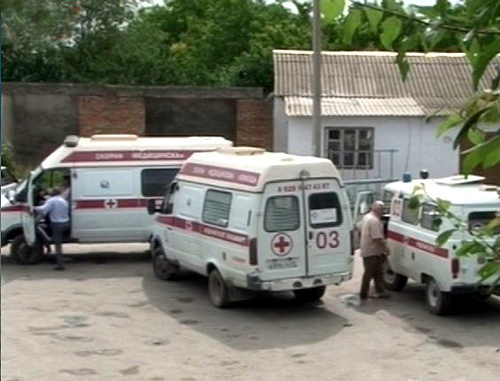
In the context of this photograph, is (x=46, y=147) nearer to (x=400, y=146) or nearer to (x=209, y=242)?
(x=400, y=146)

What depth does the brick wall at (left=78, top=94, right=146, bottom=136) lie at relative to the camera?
31.2 m

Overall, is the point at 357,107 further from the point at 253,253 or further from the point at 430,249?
the point at 253,253

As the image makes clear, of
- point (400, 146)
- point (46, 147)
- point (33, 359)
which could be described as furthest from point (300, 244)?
point (46, 147)

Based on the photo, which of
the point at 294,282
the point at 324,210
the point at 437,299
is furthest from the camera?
the point at 324,210

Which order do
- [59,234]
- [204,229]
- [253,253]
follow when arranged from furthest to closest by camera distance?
[59,234] → [204,229] → [253,253]

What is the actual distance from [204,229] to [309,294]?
6.34 ft

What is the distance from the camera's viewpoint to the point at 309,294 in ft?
56.0

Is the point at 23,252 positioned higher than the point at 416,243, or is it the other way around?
the point at 416,243

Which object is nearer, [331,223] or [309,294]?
[331,223]

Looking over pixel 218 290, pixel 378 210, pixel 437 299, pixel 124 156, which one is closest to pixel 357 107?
pixel 124 156

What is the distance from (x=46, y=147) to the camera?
31156 millimetres

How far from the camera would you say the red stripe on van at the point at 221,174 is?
15766 millimetres

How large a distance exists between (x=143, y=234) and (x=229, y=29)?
2982 cm

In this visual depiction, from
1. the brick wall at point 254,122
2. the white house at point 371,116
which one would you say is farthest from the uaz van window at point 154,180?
the brick wall at point 254,122
